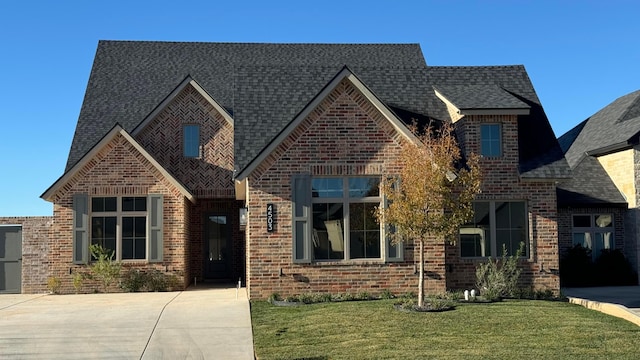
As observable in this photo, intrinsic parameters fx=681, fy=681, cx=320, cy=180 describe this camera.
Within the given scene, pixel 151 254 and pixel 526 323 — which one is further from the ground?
pixel 151 254

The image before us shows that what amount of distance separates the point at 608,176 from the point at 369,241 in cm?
1143

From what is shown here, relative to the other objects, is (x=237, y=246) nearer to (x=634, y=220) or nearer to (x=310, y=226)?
(x=310, y=226)

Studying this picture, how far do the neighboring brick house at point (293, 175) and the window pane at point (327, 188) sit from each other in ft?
0.17

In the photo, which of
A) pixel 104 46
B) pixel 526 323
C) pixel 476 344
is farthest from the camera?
pixel 104 46

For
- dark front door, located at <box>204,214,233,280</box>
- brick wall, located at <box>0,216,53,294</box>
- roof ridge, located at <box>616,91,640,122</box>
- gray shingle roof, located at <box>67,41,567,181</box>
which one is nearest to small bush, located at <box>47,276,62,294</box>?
brick wall, located at <box>0,216,53,294</box>

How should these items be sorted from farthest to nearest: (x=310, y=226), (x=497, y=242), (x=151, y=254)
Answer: (x=151, y=254) < (x=497, y=242) < (x=310, y=226)

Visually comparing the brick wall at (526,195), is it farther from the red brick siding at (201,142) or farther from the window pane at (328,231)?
the red brick siding at (201,142)

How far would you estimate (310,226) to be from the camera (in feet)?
56.2

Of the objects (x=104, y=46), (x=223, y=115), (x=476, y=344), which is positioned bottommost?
(x=476, y=344)

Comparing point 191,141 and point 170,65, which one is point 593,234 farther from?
point 170,65

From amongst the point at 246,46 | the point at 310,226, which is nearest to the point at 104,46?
the point at 246,46

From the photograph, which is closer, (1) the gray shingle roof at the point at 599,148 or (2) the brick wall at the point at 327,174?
(2) the brick wall at the point at 327,174

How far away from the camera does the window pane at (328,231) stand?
56.6ft

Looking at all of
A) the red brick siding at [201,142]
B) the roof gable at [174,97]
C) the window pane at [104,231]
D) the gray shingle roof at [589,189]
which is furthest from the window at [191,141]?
the gray shingle roof at [589,189]
